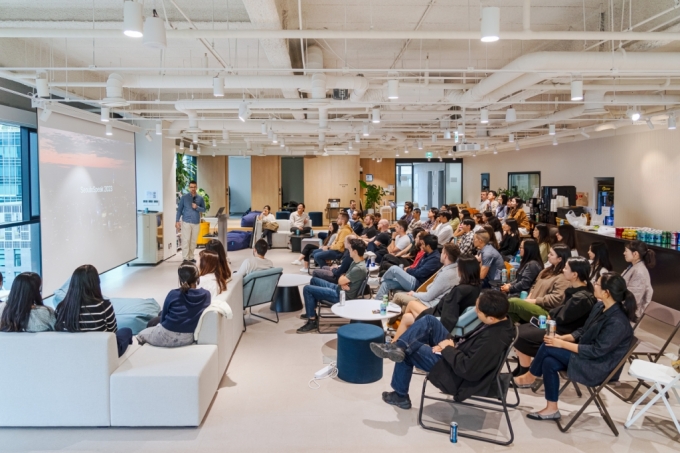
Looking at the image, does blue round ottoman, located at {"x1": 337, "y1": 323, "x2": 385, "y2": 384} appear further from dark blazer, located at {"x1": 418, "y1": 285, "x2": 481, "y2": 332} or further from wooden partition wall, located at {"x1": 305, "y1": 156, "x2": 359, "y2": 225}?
wooden partition wall, located at {"x1": 305, "y1": 156, "x2": 359, "y2": 225}

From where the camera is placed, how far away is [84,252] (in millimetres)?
8742

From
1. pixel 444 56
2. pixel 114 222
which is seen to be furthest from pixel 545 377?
pixel 114 222

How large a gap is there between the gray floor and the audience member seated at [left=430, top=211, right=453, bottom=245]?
4.57 m

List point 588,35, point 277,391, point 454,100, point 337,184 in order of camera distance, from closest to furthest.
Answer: point 277,391, point 588,35, point 454,100, point 337,184

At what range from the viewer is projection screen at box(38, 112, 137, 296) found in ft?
25.0

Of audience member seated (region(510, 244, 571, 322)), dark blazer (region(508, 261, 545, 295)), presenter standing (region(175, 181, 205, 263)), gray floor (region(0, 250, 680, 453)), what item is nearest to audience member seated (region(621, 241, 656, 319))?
audience member seated (region(510, 244, 571, 322))

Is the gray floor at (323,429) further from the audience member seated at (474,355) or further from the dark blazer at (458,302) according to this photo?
the dark blazer at (458,302)

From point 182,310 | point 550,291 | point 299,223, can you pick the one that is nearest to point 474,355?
point 550,291

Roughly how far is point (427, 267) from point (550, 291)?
167cm

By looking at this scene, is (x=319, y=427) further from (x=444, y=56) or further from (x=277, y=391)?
(x=444, y=56)

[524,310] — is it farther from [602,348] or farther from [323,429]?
[323,429]

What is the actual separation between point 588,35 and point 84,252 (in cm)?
808

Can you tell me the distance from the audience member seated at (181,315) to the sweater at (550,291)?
3.33 m

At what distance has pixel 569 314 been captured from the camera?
4.46 m
